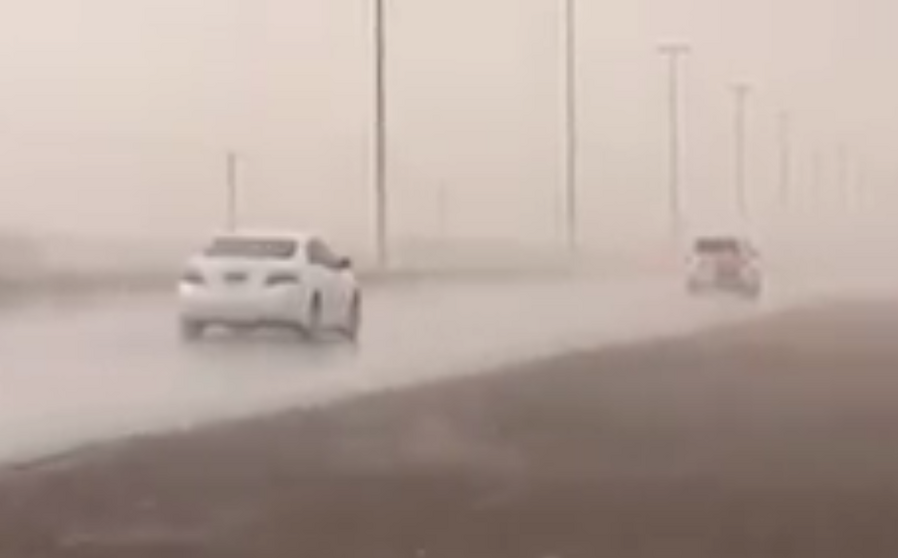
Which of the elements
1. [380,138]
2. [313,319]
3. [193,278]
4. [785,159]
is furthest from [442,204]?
[785,159]

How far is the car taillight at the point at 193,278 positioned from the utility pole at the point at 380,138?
234mm

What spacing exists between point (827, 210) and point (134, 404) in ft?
3.03

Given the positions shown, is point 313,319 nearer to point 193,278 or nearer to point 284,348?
point 284,348

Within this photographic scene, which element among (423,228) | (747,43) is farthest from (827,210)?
(423,228)

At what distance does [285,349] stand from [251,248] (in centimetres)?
14

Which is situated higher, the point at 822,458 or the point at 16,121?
the point at 16,121

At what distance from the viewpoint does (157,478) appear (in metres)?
3.36

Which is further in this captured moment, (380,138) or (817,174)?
(380,138)

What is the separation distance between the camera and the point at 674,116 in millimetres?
3469

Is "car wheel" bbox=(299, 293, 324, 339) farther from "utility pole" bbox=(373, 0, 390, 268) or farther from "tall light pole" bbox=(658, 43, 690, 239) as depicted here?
"tall light pole" bbox=(658, 43, 690, 239)

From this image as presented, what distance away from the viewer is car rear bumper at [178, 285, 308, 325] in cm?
342

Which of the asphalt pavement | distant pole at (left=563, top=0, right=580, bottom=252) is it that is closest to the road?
the asphalt pavement

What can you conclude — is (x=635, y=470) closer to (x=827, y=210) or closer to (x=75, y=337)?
(x=827, y=210)

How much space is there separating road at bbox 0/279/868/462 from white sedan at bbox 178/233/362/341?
0.09ft
